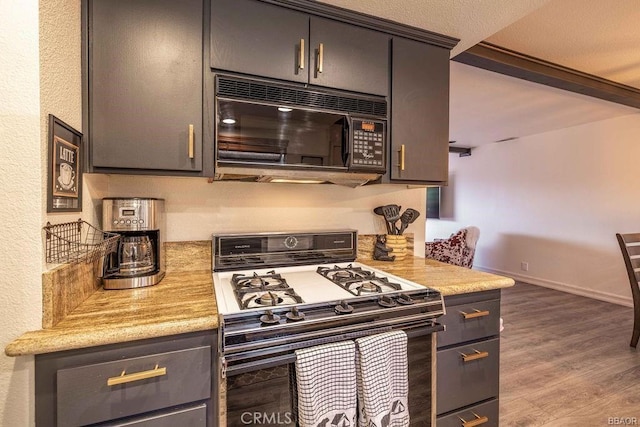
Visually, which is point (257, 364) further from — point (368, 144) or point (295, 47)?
point (295, 47)

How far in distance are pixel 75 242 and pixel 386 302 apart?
1107 mm

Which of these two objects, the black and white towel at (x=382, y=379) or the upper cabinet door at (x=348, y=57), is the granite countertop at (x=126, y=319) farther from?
the upper cabinet door at (x=348, y=57)

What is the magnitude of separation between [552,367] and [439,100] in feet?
7.40

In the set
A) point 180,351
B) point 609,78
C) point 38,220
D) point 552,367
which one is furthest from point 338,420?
point 609,78

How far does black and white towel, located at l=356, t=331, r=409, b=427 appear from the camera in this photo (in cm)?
100

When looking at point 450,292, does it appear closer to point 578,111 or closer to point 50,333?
point 50,333

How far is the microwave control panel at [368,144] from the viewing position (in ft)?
4.63

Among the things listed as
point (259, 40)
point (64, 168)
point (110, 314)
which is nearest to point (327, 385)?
point (110, 314)

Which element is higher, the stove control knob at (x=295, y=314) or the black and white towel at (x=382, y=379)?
the stove control knob at (x=295, y=314)

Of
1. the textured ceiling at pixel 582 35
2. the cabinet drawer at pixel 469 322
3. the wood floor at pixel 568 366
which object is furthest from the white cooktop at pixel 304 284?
the textured ceiling at pixel 582 35

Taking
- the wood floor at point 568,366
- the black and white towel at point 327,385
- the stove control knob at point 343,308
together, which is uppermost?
the stove control knob at point 343,308

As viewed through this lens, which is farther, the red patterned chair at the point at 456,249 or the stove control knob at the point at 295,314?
the red patterned chair at the point at 456,249

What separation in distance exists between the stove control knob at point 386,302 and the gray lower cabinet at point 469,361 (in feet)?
1.05

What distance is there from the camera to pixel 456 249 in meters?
3.91
